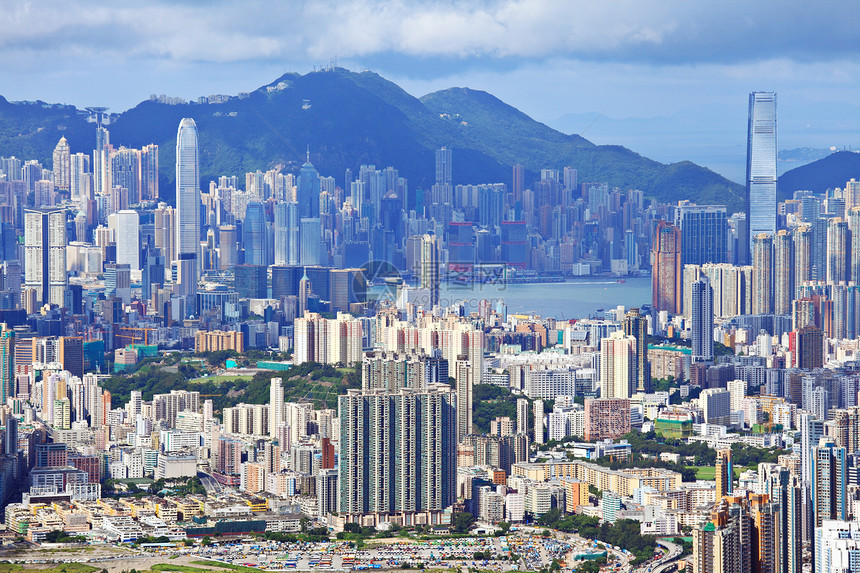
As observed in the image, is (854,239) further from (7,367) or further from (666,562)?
(666,562)

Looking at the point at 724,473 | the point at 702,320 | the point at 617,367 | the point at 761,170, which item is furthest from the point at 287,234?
the point at 724,473

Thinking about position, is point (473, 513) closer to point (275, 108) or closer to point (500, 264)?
point (500, 264)

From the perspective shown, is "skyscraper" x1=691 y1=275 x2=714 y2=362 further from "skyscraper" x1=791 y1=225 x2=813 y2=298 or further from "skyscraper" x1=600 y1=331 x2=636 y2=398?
"skyscraper" x1=600 y1=331 x2=636 y2=398

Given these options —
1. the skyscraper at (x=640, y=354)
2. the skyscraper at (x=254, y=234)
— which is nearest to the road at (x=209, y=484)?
the skyscraper at (x=640, y=354)

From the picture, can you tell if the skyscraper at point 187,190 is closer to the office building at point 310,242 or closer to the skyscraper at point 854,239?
the office building at point 310,242

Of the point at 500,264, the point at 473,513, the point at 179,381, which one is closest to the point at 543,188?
the point at 500,264

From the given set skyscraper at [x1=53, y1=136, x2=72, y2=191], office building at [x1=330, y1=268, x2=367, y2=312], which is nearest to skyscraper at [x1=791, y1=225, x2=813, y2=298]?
office building at [x1=330, y1=268, x2=367, y2=312]
